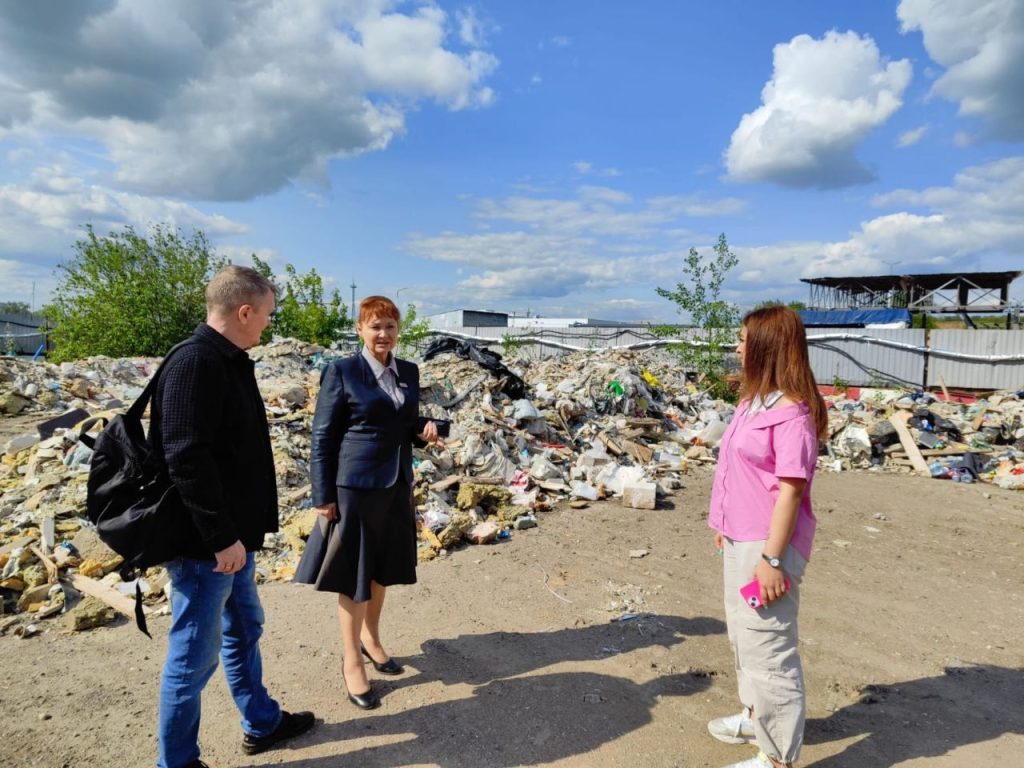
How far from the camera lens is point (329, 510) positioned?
9.71 ft

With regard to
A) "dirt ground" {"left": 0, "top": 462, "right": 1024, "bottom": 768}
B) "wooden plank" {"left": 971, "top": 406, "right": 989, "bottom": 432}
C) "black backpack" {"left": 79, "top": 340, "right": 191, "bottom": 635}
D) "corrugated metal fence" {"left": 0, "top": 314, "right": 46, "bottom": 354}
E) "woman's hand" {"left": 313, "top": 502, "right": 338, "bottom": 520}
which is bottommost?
"dirt ground" {"left": 0, "top": 462, "right": 1024, "bottom": 768}

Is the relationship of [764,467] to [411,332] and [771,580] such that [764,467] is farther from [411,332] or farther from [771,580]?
[411,332]

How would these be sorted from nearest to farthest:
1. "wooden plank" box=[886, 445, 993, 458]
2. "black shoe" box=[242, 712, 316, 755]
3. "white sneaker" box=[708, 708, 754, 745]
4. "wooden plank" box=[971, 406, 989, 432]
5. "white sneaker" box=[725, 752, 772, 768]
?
"white sneaker" box=[725, 752, 772, 768] → "black shoe" box=[242, 712, 316, 755] → "white sneaker" box=[708, 708, 754, 745] → "wooden plank" box=[886, 445, 993, 458] → "wooden plank" box=[971, 406, 989, 432]

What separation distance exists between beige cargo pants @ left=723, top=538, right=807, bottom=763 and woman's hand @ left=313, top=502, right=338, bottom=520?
1868mm

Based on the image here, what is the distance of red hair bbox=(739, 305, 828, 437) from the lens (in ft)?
7.51

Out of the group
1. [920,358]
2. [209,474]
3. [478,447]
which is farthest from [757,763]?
[920,358]

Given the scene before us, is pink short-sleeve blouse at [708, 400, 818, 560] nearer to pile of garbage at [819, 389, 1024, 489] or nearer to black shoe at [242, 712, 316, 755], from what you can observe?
black shoe at [242, 712, 316, 755]

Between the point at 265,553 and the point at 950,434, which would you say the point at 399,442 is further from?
the point at 950,434

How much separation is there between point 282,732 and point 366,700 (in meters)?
0.41

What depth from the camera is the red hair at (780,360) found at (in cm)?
229

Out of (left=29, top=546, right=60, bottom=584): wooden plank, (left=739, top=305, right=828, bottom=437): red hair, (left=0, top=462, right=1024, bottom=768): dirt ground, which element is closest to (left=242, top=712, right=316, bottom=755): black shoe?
(left=0, top=462, right=1024, bottom=768): dirt ground

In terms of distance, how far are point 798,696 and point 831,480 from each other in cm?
722

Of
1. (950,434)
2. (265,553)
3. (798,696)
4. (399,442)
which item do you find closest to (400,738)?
(399,442)

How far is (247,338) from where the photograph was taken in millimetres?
2346
